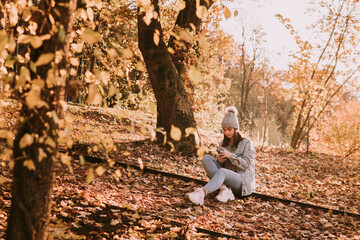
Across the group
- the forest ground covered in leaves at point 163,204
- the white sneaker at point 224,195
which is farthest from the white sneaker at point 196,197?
the white sneaker at point 224,195

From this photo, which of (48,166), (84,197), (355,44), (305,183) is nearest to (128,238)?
(84,197)

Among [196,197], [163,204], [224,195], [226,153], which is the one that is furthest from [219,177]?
[163,204]

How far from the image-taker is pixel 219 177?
4516 millimetres

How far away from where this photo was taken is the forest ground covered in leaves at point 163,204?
9.89 ft

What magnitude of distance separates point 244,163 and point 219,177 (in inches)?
18.1

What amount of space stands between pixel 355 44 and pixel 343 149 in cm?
860

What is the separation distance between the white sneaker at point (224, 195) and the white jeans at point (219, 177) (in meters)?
0.11

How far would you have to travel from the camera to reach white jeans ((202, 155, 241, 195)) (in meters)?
4.43

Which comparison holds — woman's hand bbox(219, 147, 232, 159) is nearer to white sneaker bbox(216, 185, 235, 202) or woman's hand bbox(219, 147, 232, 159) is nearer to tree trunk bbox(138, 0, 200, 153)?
white sneaker bbox(216, 185, 235, 202)

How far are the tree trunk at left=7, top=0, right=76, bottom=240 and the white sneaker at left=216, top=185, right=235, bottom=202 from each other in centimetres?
291

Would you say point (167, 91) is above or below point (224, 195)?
above

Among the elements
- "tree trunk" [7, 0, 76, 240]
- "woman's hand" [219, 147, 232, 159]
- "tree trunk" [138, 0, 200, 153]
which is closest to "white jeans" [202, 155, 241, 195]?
"woman's hand" [219, 147, 232, 159]

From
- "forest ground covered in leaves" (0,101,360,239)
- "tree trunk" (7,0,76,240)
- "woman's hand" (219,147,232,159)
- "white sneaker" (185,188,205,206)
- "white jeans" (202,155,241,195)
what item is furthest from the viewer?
"woman's hand" (219,147,232,159)

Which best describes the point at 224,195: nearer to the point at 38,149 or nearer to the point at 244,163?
the point at 244,163
